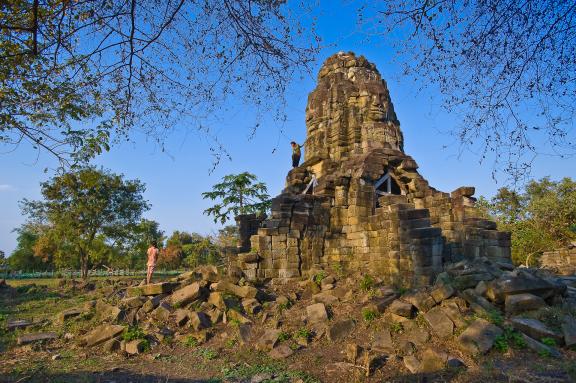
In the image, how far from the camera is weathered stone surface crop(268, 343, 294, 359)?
6.98 m

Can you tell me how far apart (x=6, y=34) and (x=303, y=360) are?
6698mm

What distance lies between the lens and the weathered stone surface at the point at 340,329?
24.7 ft

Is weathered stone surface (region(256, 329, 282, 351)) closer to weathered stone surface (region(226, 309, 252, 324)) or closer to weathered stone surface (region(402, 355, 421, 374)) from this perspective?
weathered stone surface (region(226, 309, 252, 324))

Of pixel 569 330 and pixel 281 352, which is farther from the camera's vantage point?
pixel 281 352

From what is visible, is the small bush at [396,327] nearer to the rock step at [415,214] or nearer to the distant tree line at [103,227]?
the rock step at [415,214]

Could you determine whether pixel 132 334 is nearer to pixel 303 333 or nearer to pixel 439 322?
pixel 303 333

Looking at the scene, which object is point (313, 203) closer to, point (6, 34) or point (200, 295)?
point (200, 295)

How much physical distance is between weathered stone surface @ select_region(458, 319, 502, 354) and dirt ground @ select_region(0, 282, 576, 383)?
137 mm

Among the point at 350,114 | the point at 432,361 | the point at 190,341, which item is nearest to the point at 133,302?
the point at 190,341

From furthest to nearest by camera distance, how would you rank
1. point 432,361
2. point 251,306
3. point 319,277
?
point 319,277 < point 251,306 < point 432,361

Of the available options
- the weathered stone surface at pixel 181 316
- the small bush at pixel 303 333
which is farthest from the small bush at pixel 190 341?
the small bush at pixel 303 333

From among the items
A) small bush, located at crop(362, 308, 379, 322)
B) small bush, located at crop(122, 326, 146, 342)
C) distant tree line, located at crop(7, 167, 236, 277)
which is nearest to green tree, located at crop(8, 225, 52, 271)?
distant tree line, located at crop(7, 167, 236, 277)

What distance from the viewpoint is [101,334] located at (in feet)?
26.2

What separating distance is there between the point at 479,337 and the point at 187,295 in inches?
258
